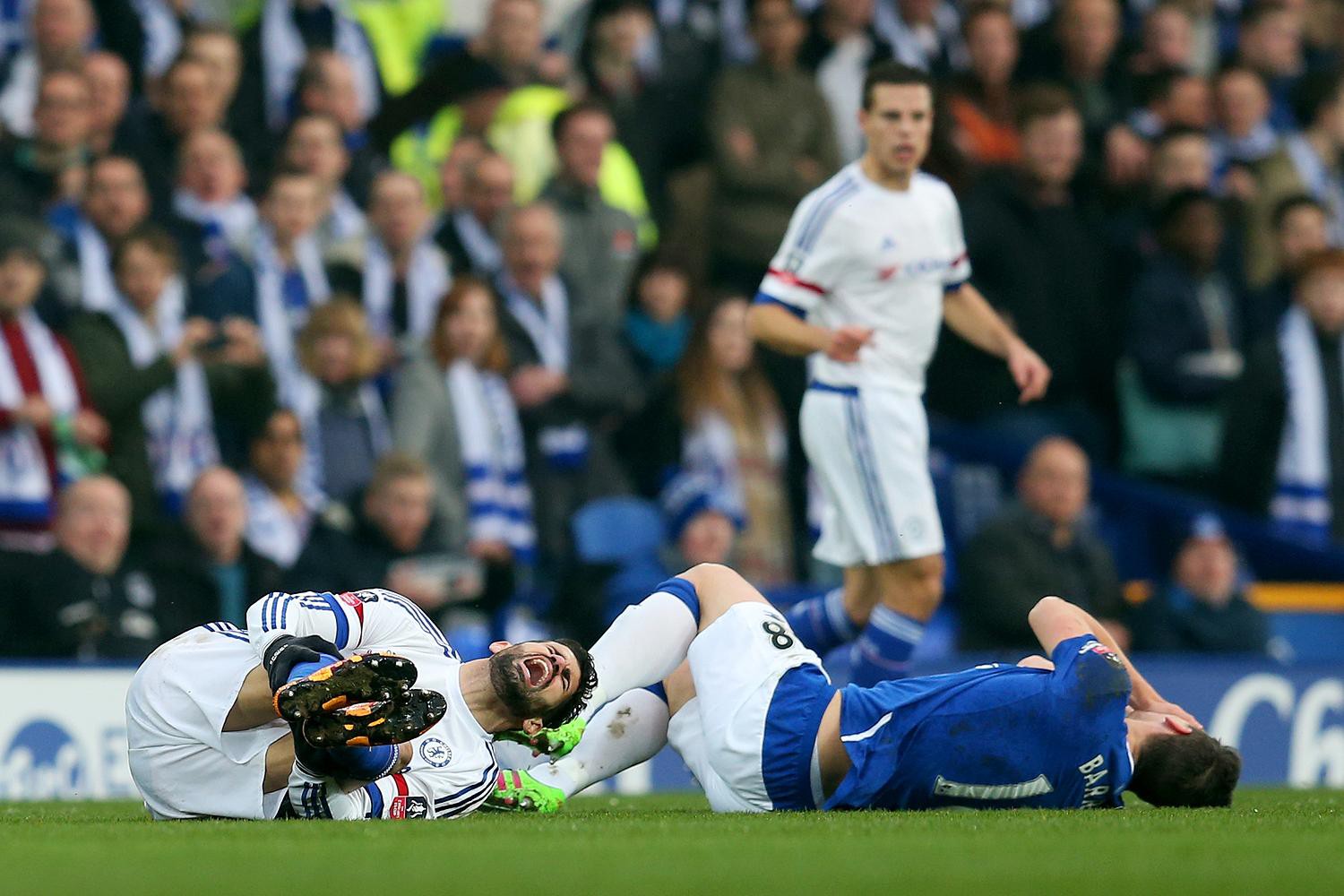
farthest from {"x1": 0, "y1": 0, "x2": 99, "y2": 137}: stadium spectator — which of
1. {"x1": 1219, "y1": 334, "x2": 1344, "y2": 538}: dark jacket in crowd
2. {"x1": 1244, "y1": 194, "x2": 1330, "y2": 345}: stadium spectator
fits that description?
{"x1": 1244, "y1": 194, "x2": 1330, "y2": 345}: stadium spectator

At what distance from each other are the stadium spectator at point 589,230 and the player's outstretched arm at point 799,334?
3235mm

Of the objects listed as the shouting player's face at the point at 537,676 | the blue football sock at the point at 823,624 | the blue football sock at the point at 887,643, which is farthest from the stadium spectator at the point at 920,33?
the shouting player's face at the point at 537,676

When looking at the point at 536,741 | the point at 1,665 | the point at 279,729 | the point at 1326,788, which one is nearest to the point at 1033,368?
the point at 1326,788

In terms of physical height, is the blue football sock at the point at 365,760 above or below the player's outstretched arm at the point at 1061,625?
below

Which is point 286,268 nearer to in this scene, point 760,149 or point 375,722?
point 760,149

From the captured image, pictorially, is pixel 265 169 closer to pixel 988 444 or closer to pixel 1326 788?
pixel 988 444

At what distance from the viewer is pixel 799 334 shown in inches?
344

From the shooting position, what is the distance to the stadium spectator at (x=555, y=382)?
458 inches

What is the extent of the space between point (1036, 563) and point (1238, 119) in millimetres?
4954

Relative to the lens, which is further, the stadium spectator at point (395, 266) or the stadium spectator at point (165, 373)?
the stadium spectator at point (395, 266)

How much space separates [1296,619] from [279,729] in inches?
314

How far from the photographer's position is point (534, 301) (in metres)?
11.9

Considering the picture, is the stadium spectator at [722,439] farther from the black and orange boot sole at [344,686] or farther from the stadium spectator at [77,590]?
the black and orange boot sole at [344,686]

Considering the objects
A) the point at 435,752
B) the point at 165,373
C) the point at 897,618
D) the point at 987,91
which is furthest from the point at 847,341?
the point at 987,91
